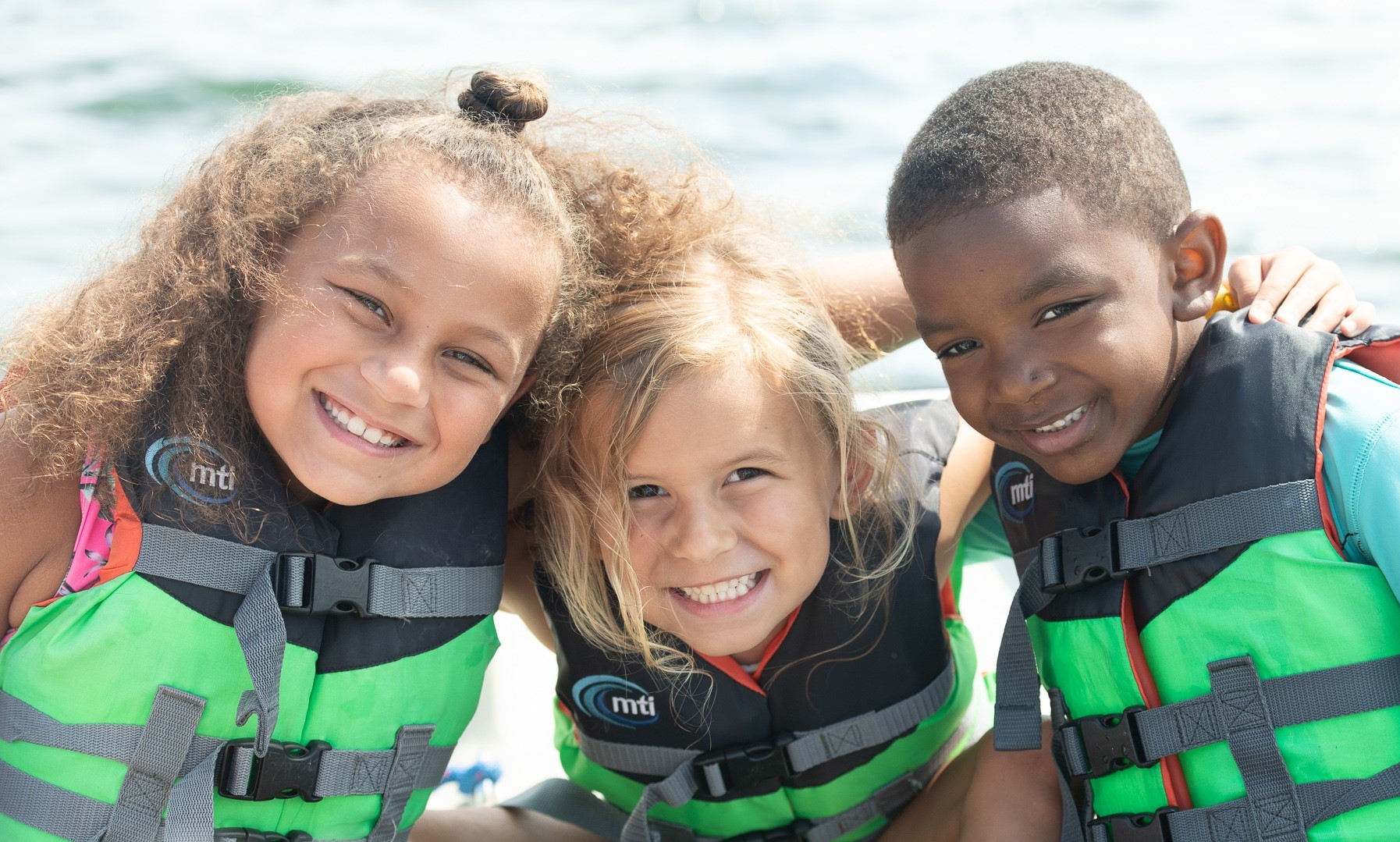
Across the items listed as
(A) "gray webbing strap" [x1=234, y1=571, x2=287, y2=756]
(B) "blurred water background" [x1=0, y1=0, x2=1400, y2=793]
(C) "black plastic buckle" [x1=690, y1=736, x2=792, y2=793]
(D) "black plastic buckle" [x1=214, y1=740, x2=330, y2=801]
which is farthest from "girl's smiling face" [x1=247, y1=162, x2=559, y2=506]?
(B) "blurred water background" [x1=0, y1=0, x2=1400, y2=793]

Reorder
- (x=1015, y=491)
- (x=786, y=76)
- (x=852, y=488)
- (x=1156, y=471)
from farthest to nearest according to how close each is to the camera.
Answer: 1. (x=786, y=76)
2. (x=852, y=488)
3. (x=1015, y=491)
4. (x=1156, y=471)

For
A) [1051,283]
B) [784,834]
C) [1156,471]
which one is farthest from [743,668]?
[1051,283]

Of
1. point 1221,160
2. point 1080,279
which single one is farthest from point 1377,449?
point 1221,160

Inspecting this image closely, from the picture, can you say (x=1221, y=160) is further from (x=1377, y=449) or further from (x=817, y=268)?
(x=1377, y=449)

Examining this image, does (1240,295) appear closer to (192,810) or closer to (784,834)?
(784,834)

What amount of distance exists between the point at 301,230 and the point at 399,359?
1.00 ft

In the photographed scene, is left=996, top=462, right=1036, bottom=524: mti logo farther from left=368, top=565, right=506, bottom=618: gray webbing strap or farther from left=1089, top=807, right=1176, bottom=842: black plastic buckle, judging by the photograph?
left=368, top=565, right=506, bottom=618: gray webbing strap

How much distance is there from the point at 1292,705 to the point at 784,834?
1.04m

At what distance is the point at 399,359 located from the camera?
1997 millimetres

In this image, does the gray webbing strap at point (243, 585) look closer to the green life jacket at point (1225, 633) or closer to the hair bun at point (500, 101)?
the hair bun at point (500, 101)

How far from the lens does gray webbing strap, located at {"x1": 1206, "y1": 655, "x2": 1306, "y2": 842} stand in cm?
186

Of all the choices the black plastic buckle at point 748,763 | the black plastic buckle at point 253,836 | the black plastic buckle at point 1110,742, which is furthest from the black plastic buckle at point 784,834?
the black plastic buckle at point 253,836

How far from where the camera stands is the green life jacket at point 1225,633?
6.02 feet

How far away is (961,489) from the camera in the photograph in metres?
2.69
